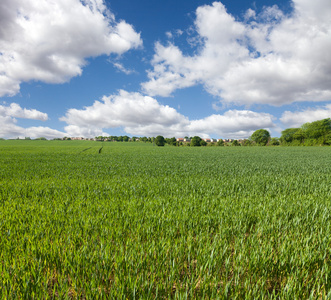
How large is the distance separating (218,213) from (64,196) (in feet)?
18.7

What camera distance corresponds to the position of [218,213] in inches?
180

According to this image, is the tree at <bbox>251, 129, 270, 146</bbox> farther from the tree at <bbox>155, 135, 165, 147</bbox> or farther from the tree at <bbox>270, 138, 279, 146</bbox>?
the tree at <bbox>155, 135, 165, 147</bbox>

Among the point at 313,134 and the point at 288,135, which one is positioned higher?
the point at 288,135

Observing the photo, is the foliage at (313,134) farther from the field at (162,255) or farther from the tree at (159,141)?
the field at (162,255)

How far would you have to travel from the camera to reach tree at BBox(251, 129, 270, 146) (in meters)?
130

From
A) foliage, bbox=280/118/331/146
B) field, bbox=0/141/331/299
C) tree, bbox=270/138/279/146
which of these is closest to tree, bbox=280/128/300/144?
foliage, bbox=280/118/331/146

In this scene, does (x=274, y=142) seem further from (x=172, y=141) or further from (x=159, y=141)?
(x=159, y=141)

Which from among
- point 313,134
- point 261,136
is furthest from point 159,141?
point 313,134

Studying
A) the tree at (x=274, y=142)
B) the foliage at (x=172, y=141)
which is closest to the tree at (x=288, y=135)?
the tree at (x=274, y=142)

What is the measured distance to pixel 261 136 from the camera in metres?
132

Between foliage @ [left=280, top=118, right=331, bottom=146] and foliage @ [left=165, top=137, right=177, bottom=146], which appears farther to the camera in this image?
foliage @ [left=165, top=137, right=177, bottom=146]

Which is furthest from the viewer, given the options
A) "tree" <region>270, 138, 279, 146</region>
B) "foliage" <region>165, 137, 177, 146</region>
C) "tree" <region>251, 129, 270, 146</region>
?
"foliage" <region>165, 137, 177, 146</region>

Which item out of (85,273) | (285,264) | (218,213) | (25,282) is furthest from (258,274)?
(25,282)

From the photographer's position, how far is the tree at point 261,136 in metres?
130
